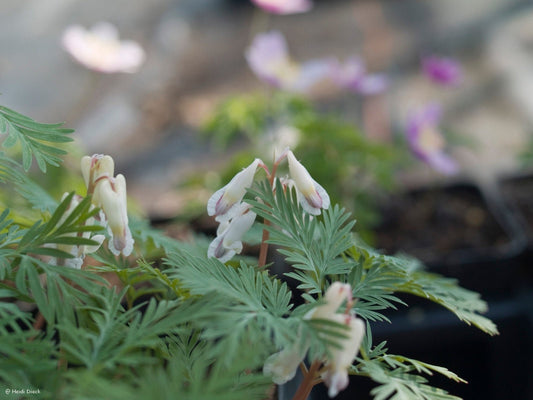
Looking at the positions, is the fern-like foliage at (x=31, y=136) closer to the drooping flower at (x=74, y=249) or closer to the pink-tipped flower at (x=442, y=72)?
the drooping flower at (x=74, y=249)

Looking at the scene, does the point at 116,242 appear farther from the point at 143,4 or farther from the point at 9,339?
the point at 143,4

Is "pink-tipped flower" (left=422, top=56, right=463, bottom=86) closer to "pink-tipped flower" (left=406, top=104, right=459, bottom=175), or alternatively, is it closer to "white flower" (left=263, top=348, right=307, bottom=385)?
"pink-tipped flower" (left=406, top=104, right=459, bottom=175)

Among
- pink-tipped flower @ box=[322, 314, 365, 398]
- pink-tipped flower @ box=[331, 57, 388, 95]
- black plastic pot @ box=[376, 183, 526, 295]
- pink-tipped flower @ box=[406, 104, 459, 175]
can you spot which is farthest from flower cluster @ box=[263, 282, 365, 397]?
pink-tipped flower @ box=[331, 57, 388, 95]

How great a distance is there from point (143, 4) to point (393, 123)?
4.97ft

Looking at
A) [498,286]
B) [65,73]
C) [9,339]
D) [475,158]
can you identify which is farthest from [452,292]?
[65,73]

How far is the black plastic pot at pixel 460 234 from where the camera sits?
50.1 inches

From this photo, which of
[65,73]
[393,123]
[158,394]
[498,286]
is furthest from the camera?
[65,73]

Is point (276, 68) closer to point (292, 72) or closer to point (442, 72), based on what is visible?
point (292, 72)

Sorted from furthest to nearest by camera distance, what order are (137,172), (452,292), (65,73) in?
(65,73) < (137,172) < (452,292)

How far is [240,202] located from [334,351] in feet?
0.65

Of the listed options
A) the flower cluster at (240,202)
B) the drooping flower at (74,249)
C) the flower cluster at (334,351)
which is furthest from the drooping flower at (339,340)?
the drooping flower at (74,249)

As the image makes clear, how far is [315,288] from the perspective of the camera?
1.88 ft

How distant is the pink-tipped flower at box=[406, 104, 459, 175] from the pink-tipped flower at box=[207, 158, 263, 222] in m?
0.85

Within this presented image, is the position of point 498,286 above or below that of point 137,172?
above
